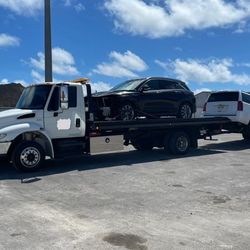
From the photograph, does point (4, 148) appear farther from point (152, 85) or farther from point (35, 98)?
point (152, 85)

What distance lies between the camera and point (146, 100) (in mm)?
13617

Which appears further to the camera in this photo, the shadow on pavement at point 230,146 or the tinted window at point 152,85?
the shadow on pavement at point 230,146

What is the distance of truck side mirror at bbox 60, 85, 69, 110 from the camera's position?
450 inches

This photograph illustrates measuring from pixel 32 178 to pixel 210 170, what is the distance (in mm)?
4511

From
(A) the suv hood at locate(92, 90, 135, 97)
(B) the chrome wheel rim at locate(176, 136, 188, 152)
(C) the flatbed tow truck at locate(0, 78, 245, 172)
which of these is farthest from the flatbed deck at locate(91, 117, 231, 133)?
(A) the suv hood at locate(92, 90, 135, 97)

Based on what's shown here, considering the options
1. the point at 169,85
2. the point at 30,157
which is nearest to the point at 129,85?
the point at 169,85

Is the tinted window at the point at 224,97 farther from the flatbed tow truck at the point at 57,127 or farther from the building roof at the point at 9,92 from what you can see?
the building roof at the point at 9,92

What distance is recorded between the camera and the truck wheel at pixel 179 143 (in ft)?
47.2

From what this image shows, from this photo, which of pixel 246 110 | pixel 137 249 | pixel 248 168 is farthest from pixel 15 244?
pixel 246 110

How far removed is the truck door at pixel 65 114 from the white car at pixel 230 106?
700 centimetres

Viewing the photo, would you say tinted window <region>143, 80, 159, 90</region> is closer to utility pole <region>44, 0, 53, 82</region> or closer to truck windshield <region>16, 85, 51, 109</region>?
truck windshield <region>16, 85, 51, 109</region>

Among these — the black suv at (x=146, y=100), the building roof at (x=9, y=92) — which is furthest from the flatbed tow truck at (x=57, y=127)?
the building roof at (x=9, y=92)

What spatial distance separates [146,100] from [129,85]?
0.74 meters

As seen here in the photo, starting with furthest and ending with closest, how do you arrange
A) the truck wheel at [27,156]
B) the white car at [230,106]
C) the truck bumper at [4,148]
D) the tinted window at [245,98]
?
the tinted window at [245,98] < the white car at [230,106] < the truck wheel at [27,156] < the truck bumper at [4,148]
